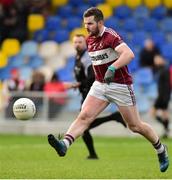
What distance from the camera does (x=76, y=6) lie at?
3031 cm

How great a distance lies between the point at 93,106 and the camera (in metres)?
12.1

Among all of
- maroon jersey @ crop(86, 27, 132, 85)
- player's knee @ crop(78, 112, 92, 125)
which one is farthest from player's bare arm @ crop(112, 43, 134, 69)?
player's knee @ crop(78, 112, 92, 125)

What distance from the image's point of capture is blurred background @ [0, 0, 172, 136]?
24.8 m

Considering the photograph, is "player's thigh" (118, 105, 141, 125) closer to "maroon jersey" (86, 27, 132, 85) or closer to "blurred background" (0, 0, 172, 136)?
"maroon jersey" (86, 27, 132, 85)

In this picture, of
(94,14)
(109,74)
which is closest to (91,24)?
(94,14)

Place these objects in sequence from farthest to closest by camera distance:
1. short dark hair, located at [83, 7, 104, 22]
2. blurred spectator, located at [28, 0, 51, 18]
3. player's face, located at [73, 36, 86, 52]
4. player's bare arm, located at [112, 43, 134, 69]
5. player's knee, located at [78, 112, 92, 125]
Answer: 1. blurred spectator, located at [28, 0, 51, 18]
2. player's face, located at [73, 36, 86, 52]
3. player's knee, located at [78, 112, 92, 125]
4. short dark hair, located at [83, 7, 104, 22]
5. player's bare arm, located at [112, 43, 134, 69]

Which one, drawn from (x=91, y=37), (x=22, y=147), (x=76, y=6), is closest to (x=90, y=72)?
(x=91, y=37)

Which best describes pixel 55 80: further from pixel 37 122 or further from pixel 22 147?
pixel 22 147

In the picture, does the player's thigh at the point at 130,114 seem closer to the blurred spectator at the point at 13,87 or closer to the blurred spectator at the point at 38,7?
the blurred spectator at the point at 13,87

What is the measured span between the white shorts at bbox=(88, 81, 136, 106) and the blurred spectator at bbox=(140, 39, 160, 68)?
1469 centimetres

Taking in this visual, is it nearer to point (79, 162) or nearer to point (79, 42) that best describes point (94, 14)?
point (79, 42)

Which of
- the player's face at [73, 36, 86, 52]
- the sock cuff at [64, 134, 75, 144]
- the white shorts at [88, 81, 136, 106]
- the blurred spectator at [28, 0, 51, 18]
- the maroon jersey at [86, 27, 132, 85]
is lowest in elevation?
the blurred spectator at [28, 0, 51, 18]

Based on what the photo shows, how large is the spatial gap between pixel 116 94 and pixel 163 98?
11.4 meters

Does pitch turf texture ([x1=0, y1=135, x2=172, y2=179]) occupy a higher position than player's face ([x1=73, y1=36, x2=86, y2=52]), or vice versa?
player's face ([x1=73, y1=36, x2=86, y2=52])
